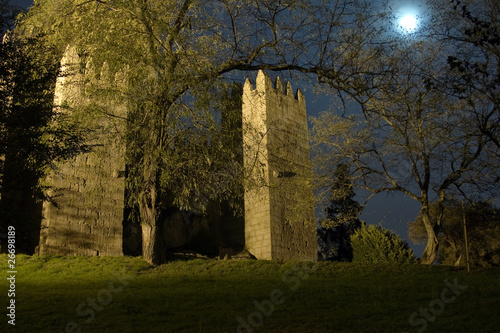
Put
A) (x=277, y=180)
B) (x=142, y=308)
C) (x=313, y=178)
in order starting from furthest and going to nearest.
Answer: (x=277, y=180), (x=313, y=178), (x=142, y=308)

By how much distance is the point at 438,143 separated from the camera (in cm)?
1500

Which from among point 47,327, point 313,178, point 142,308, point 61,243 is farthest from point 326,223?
point 47,327

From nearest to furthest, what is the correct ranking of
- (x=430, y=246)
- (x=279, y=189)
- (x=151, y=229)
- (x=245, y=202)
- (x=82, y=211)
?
1. (x=151, y=229)
2. (x=82, y=211)
3. (x=430, y=246)
4. (x=279, y=189)
5. (x=245, y=202)

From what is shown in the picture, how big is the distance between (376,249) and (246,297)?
1201 centimetres

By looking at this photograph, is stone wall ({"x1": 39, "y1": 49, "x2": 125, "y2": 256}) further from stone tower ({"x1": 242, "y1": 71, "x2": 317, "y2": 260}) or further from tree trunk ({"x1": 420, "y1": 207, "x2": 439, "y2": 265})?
tree trunk ({"x1": 420, "y1": 207, "x2": 439, "y2": 265})

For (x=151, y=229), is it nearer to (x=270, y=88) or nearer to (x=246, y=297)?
(x=246, y=297)

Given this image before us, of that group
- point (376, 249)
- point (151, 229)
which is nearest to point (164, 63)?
point (151, 229)

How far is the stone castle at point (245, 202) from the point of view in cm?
1410

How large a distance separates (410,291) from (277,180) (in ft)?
31.9

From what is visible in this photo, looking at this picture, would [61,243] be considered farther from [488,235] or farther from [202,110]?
[488,235]

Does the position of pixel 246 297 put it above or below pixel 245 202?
below

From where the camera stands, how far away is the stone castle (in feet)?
46.3

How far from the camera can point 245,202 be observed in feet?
63.1

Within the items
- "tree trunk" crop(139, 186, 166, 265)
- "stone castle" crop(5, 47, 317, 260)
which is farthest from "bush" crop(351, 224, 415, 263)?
"tree trunk" crop(139, 186, 166, 265)
